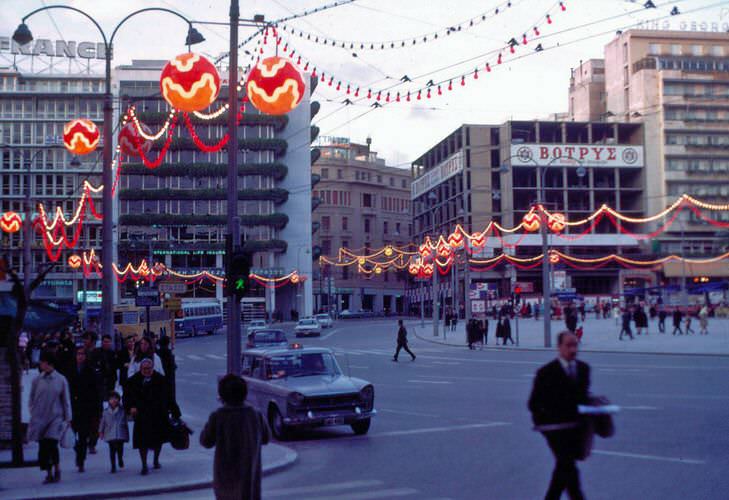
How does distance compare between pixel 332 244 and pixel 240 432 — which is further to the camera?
pixel 332 244

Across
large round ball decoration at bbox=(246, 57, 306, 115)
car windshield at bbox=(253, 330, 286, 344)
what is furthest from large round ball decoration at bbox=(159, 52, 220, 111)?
car windshield at bbox=(253, 330, 286, 344)

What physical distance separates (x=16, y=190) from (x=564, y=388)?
308 feet

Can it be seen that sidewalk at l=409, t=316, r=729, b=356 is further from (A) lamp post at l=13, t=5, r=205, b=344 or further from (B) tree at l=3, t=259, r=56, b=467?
(B) tree at l=3, t=259, r=56, b=467

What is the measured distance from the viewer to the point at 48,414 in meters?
11.4

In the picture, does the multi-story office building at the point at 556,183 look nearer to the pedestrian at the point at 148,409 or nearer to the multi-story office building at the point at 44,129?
the multi-story office building at the point at 44,129

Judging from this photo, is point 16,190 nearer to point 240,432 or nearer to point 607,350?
point 607,350

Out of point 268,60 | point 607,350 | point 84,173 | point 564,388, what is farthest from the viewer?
point 84,173

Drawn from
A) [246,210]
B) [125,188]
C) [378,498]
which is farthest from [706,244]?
[378,498]

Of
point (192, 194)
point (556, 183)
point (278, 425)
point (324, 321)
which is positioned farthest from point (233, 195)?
point (556, 183)

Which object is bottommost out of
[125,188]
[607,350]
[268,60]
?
[607,350]

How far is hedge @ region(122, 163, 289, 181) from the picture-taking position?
90.4m

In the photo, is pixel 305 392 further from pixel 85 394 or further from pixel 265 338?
pixel 265 338

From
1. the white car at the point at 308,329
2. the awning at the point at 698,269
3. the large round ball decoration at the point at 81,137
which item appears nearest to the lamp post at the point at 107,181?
the large round ball decoration at the point at 81,137

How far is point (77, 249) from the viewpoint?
298 feet
